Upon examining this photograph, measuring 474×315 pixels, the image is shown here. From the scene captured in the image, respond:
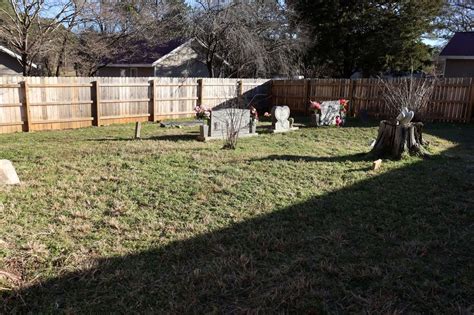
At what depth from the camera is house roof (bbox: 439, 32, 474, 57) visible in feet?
65.8

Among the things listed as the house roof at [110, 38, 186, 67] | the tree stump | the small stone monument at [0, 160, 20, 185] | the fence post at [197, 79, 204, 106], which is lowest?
the small stone monument at [0, 160, 20, 185]

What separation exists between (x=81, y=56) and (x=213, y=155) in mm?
16744

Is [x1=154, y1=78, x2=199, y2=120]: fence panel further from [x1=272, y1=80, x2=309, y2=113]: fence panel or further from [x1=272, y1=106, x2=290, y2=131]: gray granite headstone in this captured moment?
[x1=272, y1=106, x2=290, y2=131]: gray granite headstone

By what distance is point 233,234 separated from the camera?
12.8ft

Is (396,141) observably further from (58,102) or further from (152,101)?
(58,102)

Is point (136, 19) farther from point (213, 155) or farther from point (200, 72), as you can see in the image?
point (213, 155)

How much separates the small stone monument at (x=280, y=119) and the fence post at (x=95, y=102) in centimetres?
525

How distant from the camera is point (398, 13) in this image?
22.2 metres

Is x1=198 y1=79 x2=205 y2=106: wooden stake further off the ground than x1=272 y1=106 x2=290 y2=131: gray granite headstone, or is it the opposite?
x1=198 y1=79 x2=205 y2=106: wooden stake

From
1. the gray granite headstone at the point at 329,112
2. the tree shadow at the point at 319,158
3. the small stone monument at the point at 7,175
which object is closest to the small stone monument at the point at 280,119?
the gray granite headstone at the point at 329,112

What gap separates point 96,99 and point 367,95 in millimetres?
9647

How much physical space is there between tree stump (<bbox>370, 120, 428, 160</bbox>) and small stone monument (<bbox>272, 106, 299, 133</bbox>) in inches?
151

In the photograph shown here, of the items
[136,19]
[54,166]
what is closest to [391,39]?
[136,19]

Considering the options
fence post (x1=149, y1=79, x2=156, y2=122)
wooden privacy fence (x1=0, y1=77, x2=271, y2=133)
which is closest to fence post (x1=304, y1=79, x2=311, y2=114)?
wooden privacy fence (x1=0, y1=77, x2=271, y2=133)
